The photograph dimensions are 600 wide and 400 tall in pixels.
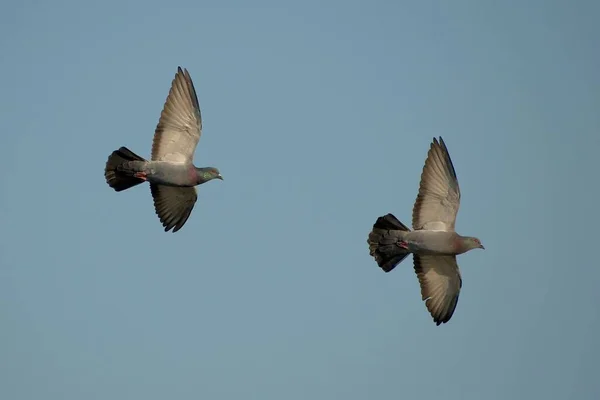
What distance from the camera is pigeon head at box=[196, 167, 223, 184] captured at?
41750 millimetres

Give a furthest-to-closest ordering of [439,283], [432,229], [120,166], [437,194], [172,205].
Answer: [172,205], [439,283], [120,166], [432,229], [437,194]

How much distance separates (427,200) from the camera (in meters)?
40.8

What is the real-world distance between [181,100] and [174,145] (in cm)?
147

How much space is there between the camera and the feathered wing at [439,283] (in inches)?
1629

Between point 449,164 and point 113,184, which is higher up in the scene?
point 449,164

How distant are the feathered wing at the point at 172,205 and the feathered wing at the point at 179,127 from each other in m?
1.44

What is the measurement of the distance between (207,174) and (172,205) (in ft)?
6.22

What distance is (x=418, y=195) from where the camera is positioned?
134 ft

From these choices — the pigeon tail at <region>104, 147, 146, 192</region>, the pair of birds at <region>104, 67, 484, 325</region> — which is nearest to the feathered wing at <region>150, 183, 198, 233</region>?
the pair of birds at <region>104, 67, 484, 325</region>

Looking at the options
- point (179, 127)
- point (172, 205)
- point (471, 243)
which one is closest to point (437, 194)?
point (471, 243)

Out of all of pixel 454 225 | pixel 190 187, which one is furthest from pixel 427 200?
pixel 190 187

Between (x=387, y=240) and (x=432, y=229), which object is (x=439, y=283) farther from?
(x=387, y=240)

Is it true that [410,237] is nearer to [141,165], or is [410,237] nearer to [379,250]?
[379,250]

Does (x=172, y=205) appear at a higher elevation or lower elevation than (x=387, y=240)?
lower
